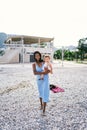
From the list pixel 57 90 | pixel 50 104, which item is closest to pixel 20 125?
pixel 50 104

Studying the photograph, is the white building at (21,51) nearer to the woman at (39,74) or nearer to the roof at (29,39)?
the roof at (29,39)

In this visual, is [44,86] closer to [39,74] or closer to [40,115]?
[39,74]

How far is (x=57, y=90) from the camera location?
34.4 ft

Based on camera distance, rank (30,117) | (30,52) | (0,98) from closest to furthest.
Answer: (30,117) → (0,98) → (30,52)

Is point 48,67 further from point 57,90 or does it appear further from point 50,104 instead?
point 57,90

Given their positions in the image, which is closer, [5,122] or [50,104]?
[5,122]

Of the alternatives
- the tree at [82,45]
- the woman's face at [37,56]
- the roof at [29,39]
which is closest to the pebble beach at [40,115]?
the woman's face at [37,56]

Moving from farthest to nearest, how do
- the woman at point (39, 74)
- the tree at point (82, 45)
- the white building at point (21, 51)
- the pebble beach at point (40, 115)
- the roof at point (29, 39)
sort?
the tree at point (82, 45)
the roof at point (29, 39)
the white building at point (21, 51)
the woman at point (39, 74)
the pebble beach at point (40, 115)

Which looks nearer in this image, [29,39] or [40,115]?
[40,115]

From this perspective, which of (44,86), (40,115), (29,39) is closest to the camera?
(44,86)

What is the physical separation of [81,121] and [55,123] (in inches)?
22.1

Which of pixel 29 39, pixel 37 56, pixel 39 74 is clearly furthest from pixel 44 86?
pixel 29 39

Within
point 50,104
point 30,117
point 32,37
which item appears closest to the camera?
point 30,117

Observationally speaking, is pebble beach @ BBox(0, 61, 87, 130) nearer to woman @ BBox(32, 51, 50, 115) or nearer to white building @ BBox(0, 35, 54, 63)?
woman @ BBox(32, 51, 50, 115)
